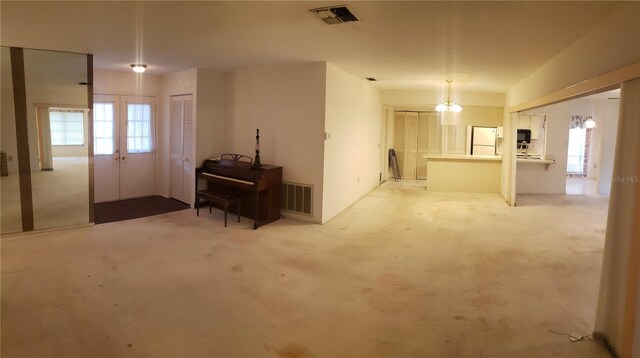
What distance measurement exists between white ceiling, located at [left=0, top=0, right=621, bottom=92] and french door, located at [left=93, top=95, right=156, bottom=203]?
4.40ft

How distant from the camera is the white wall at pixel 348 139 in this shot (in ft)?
19.3

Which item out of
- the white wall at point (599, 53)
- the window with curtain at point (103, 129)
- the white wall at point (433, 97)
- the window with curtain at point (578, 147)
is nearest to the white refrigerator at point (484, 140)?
the white wall at point (433, 97)

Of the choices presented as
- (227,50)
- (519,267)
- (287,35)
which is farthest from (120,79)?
(519,267)

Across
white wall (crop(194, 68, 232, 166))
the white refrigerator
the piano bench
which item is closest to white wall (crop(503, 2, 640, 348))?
the piano bench

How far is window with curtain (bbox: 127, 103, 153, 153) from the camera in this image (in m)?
7.23

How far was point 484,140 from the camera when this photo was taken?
407 inches

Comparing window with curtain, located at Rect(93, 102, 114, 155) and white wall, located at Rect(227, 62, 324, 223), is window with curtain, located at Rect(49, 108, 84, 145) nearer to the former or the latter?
window with curtain, located at Rect(93, 102, 114, 155)

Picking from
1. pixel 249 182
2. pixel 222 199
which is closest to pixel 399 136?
pixel 249 182

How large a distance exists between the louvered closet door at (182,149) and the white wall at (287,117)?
865 millimetres

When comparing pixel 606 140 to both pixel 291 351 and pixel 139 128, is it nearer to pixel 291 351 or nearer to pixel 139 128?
pixel 291 351

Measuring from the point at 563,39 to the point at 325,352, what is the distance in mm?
3737

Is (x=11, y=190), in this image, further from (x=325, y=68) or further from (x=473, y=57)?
(x=473, y=57)

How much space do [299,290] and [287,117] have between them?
3215mm

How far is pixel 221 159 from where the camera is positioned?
6.33 meters
